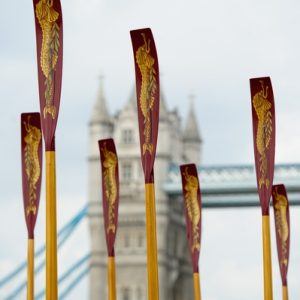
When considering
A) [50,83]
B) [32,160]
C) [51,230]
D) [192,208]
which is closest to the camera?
[51,230]

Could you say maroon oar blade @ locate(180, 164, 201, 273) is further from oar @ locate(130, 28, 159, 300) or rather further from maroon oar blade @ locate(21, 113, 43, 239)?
oar @ locate(130, 28, 159, 300)

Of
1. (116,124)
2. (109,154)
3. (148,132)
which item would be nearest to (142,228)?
(116,124)

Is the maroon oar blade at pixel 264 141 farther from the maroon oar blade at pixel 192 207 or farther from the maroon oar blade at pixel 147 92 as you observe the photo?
the maroon oar blade at pixel 192 207

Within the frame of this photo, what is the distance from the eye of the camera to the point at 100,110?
267 ft

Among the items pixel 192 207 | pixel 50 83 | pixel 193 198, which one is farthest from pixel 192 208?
pixel 50 83

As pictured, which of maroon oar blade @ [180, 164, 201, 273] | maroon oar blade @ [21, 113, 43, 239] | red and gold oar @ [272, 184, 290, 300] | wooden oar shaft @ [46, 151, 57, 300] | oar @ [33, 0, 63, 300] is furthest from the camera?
red and gold oar @ [272, 184, 290, 300]

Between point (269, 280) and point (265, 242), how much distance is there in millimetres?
663

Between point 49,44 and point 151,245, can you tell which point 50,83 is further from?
point 151,245

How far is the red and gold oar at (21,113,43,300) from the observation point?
72.1 ft

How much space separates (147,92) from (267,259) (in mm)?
4094

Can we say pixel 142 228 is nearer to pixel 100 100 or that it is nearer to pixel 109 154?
pixel 100 100

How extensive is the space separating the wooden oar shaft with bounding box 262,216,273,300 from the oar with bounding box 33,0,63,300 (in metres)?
4.98

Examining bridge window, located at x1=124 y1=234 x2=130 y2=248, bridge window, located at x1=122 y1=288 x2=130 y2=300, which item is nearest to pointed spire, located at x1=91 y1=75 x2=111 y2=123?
bridge window, located at x1=124 y1=234 x2=130 y2=248

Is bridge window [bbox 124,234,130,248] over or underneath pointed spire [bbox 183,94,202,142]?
underneath
